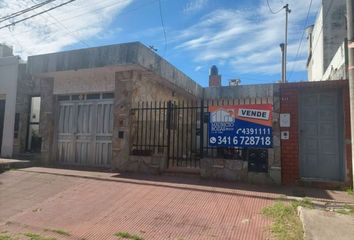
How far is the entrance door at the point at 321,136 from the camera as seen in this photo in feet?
26.3

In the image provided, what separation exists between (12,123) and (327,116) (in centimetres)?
1169

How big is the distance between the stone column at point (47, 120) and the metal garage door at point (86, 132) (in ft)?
0.91

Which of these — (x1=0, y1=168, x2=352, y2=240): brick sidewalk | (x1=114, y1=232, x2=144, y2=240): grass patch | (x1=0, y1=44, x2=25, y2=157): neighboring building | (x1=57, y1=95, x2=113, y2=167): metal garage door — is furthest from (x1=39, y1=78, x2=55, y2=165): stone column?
(x1=114, y1=232, x2=144, y2=240): grass patch

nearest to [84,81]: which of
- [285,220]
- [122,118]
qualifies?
[122,118]

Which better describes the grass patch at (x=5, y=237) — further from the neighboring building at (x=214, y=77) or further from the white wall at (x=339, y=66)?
the neighboring building at (x=214, y=77)

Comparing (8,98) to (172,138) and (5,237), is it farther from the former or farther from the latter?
(5,237)

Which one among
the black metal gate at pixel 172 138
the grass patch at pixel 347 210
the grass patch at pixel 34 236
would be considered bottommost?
the grass patch at pixel 34 236

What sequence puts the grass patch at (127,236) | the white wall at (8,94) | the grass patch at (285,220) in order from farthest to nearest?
1. the white wall at (8,94)
2. the grass patch at (127,236)
3. the grass patch at (285,220)

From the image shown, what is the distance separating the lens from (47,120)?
37.9ft

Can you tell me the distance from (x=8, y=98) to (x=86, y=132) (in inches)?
181

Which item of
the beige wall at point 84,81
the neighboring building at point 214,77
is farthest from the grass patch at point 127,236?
the neighboring building at point 214,77

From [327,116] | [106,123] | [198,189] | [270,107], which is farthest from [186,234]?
[106,123]

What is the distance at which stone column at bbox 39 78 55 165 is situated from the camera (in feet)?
37.4

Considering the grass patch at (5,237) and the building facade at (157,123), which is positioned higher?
the building facade at (157,123)
